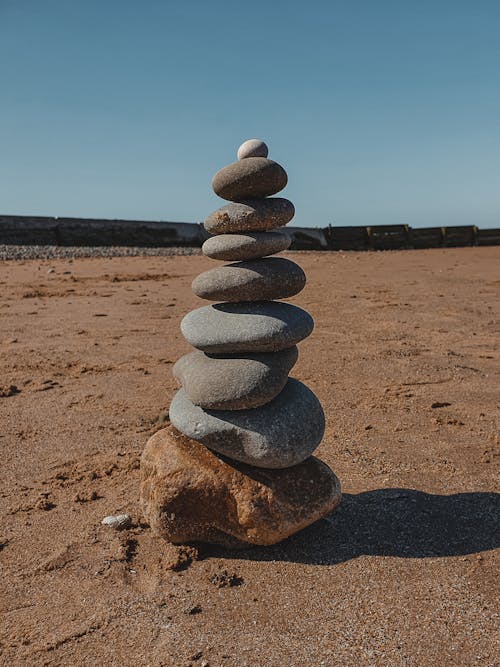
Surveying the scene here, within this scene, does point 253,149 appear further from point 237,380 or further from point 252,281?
point 237,380

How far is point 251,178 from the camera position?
4266 millimetres

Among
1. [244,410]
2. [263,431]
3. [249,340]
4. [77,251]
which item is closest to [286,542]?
[263,431]

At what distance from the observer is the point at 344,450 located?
5641mm

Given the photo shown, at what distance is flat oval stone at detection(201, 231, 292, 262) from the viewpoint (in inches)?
169

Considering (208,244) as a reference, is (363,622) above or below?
below

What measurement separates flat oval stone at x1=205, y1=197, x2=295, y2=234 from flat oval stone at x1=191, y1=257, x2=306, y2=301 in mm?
245

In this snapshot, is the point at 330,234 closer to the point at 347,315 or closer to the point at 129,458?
the point at 347,315

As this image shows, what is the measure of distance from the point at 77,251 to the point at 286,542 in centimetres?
1602

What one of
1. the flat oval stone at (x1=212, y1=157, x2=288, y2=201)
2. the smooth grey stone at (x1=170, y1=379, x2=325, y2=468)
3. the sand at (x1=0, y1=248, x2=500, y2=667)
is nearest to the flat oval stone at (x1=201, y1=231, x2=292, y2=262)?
the flat oval stone at (x1=212, y1=157, x2=288, y2=201)

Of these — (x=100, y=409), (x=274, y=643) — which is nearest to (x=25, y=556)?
(x=274, y=643)

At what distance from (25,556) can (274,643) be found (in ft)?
5.78

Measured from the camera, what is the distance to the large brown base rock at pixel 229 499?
402 cm

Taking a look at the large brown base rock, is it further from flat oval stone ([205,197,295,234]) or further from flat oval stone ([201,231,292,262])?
flat oval stone ([205,197,295,234])

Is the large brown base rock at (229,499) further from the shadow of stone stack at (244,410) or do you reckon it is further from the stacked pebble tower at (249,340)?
the stacked pebble tower at (249,340)
